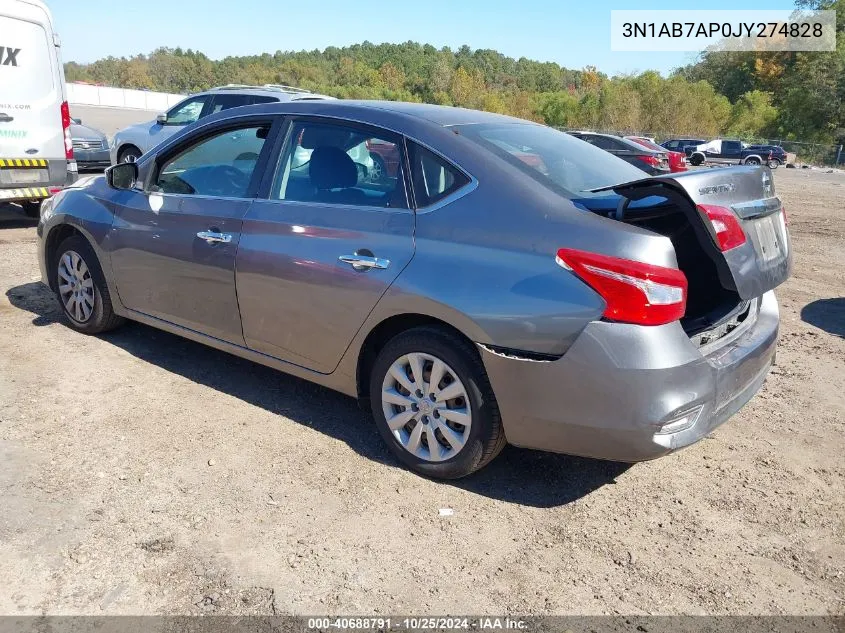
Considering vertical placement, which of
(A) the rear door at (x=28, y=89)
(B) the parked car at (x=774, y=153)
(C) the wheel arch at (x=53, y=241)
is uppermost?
(A) the rear door at (x=28, y=89)

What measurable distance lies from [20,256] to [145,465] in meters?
5.25

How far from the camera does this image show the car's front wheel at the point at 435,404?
3139 mm

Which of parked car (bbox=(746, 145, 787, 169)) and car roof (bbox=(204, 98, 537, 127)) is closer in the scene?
car roof (bbox=(204, 98, 537, 127))

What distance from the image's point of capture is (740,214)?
9.78 feet

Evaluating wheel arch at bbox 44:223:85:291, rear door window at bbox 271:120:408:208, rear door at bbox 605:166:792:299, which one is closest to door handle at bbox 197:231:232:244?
rear door window at bbox 271:120:408:208

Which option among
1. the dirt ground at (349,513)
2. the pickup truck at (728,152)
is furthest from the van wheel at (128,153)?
the pickup truck at (728,152)

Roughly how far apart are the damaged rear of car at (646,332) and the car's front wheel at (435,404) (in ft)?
0.36

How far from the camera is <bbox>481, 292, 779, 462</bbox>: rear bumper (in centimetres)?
276

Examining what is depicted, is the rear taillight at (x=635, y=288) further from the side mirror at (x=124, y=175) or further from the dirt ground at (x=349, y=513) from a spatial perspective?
the side mirror at (x=124, y=175)

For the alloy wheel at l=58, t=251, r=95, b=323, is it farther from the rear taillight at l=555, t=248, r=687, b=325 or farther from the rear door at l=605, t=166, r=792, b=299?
the rear door at l=605, t=166, r=792, b=299

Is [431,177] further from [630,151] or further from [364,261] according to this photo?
[630,151]

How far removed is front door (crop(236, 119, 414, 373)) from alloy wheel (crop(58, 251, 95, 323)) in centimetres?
172

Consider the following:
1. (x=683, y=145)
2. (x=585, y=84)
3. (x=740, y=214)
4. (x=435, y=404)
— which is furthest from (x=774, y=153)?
(x=585, y=84)

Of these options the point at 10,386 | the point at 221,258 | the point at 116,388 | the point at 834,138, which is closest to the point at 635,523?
the point at 221,258
